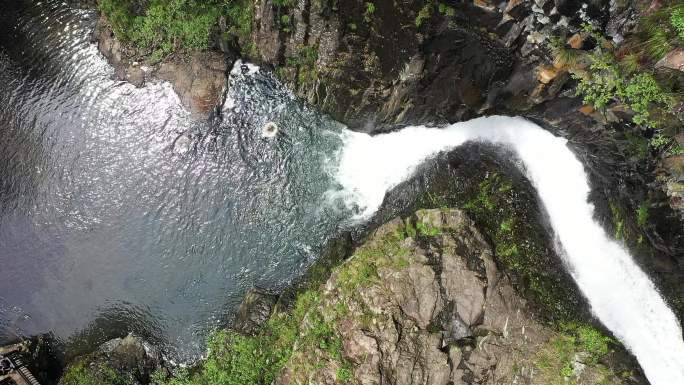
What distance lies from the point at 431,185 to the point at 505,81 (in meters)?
4.16

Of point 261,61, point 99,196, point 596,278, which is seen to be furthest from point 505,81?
point 99,196

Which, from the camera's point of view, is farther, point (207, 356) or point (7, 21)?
point (7, 21)

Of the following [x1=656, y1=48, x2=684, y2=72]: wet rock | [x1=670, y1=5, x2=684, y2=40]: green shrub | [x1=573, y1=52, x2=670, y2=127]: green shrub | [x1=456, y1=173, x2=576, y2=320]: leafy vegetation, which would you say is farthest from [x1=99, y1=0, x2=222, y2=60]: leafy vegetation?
[x1=656, y1=48, x2=684, y2=72]: wet rock

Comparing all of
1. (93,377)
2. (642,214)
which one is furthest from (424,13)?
(93,377)

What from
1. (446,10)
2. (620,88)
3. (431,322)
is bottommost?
(431,322)

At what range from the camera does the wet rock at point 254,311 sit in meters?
14.9

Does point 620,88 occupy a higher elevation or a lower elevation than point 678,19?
lower

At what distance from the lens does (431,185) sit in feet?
47.3

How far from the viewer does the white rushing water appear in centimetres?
1260

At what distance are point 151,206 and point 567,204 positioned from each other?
15869 millimetres

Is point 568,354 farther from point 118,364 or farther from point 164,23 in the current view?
point 164,23

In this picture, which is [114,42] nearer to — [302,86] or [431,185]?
[302,86]

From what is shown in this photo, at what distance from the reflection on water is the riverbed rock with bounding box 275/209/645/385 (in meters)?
3.45

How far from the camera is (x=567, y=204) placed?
45.6 ft
